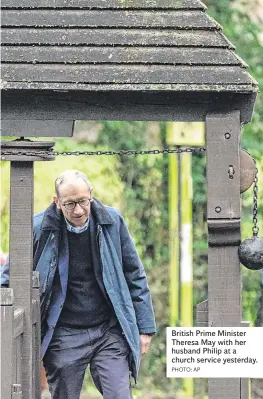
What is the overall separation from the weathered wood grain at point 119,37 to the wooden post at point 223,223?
389 millimetres

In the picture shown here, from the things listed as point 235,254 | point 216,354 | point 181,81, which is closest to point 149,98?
point 181,81

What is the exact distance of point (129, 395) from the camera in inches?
225

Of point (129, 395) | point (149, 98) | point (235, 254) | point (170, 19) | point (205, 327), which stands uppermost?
point (170, 19)

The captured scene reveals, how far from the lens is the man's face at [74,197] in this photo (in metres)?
5.54

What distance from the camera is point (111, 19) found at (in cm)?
523

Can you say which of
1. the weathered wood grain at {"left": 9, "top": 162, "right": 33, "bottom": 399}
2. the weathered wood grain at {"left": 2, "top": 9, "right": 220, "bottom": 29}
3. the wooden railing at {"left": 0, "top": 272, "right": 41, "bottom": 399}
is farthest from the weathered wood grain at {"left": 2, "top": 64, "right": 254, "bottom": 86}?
the wooden railing at {"left": 0, "top": 272, "right": 41, "bottom": 399}

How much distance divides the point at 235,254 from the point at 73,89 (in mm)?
1110

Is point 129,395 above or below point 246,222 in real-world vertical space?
below

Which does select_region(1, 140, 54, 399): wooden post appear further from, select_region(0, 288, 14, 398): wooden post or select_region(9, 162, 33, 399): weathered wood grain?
select_region(0, 288, 14, 398): wooden post

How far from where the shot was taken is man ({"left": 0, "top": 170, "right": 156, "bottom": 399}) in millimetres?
5668

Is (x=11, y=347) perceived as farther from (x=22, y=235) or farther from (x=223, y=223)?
(x=223, y=223)

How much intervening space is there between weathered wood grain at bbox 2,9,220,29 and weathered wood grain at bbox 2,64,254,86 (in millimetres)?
240

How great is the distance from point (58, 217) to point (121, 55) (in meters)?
1.03

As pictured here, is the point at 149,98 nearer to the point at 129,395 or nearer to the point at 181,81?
the point at 181,81
